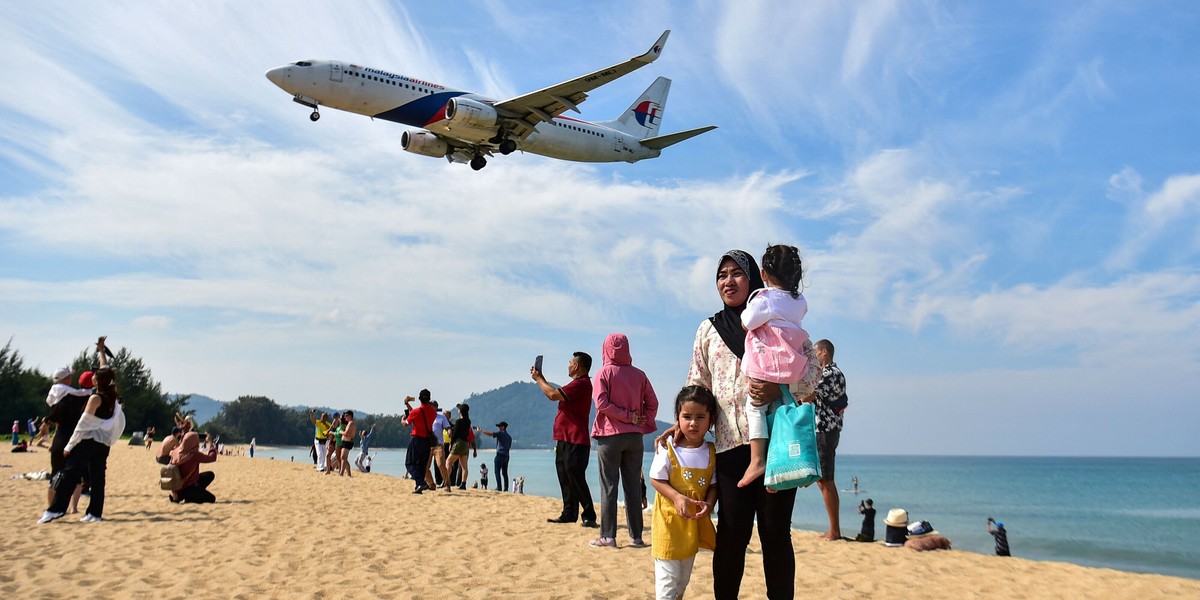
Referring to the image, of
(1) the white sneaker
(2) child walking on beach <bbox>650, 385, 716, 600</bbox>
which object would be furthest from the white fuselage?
(2) child walking on beach <bbox>650, 385, 716, 600</bbox>

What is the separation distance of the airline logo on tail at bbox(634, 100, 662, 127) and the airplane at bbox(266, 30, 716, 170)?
12727mm

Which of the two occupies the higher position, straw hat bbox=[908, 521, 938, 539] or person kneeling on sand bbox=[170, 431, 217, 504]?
person kneeling on sand bbox=[170, 431, 217, 504]

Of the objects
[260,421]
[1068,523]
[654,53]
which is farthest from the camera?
[260,421]

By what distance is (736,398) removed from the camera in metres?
3.33

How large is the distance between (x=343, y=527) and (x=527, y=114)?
63.4ft

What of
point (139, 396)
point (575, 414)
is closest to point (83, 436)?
point (575, 414)

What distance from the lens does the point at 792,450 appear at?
116 inches

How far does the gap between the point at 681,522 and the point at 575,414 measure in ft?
13.5

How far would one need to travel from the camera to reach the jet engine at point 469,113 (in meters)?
23.7

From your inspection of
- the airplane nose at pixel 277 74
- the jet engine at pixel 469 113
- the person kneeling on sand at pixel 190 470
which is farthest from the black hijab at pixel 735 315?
the airplane nose at pixel 277 74

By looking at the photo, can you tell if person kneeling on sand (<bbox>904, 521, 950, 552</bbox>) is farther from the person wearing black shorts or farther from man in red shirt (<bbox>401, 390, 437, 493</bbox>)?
man in red shirt (<bbox>401, 390, 437, 493</bbox>)

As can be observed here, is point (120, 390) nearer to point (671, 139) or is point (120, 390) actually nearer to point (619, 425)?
point (671, 139)

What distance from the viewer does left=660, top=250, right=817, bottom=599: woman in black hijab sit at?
325 centimetres

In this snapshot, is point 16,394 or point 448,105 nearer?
point 448,105
